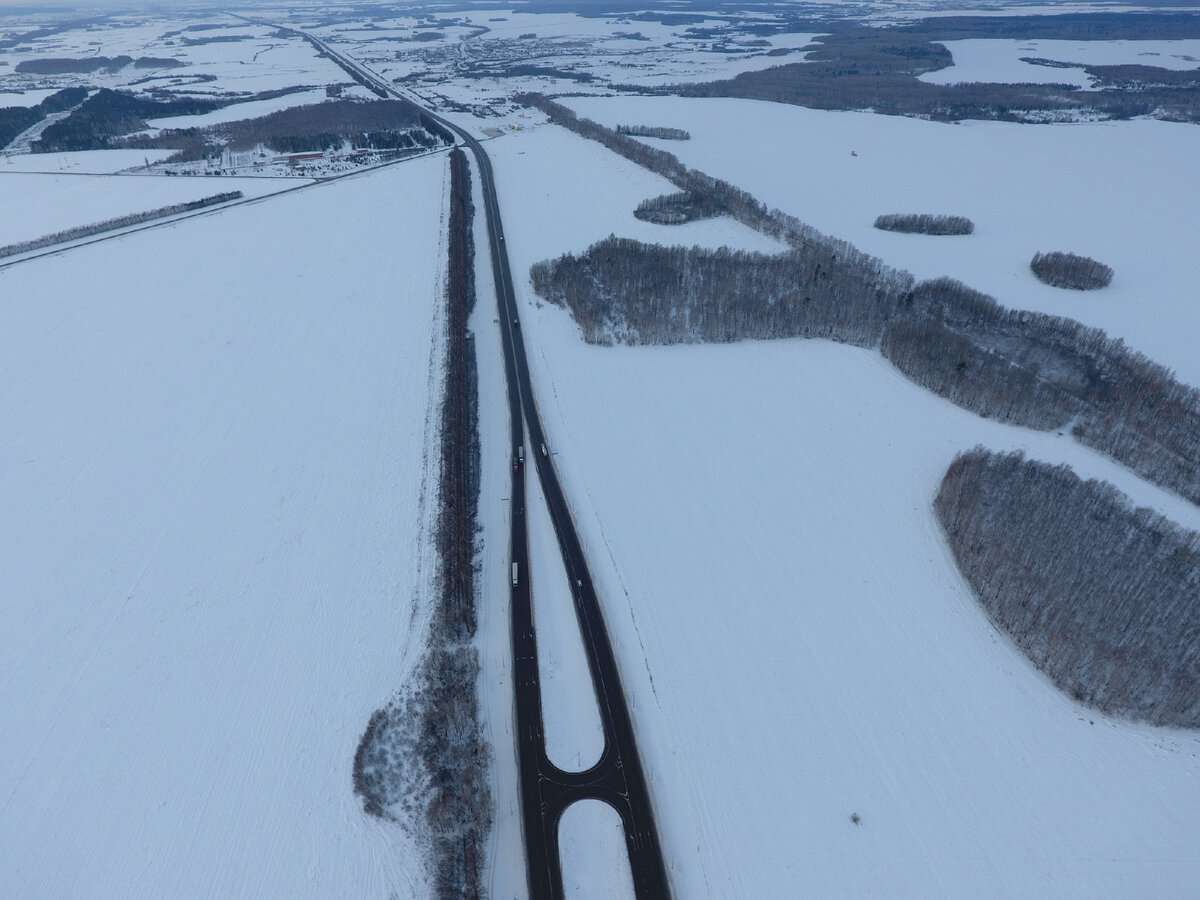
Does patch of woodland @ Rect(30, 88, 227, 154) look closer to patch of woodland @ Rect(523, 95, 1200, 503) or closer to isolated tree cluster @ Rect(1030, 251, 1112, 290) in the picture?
patch of woodland @ Rect(523, 95, 1200, 503)

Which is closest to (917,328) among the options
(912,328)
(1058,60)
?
(912,328)

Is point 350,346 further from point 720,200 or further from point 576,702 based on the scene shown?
point 720,200

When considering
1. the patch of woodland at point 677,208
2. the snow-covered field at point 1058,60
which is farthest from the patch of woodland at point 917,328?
the snow-covered field at point 1058,60

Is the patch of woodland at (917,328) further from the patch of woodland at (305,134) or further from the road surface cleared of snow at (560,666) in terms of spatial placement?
the patch of woodland at (305,134)

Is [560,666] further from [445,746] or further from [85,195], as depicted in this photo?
[85,195]

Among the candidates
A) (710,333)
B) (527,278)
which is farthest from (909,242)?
(527,278)

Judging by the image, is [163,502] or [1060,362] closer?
[163,502]
